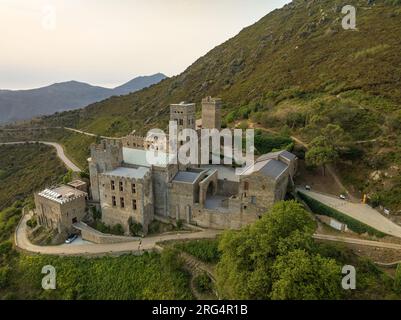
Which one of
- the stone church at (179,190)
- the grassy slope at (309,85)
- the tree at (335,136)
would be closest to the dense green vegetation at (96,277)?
the stone church at (179,190)

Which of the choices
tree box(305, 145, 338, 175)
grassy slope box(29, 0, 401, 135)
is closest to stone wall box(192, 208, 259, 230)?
tree box(305, 145, 338, 175)

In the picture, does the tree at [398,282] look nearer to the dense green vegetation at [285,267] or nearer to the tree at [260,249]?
the dense green vegetation at [285,267]

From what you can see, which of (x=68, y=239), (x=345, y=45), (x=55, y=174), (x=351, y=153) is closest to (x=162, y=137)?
(x=68, y=239)

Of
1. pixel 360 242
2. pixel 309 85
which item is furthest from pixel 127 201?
pixel 309 85

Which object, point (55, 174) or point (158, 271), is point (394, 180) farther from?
point (55, 174)

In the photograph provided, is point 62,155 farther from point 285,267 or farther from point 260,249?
point 285,267

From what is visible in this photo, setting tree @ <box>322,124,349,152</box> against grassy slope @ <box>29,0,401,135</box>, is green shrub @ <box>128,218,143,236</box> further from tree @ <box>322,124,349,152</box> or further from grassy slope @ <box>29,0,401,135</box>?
grassy slope @ <box>29,0,401,135</box>

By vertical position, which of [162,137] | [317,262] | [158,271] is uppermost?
[162,137]
